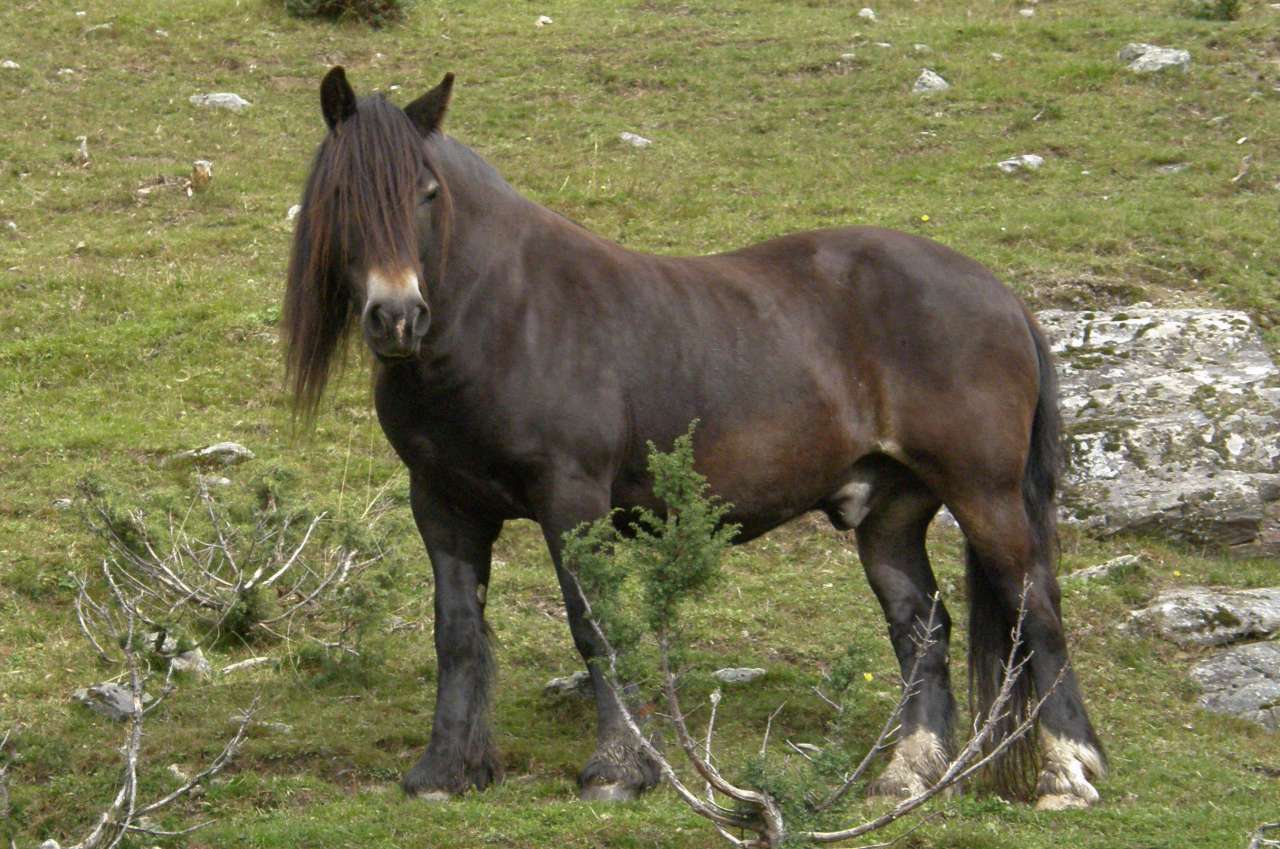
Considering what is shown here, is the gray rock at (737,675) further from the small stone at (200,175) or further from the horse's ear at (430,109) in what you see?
the small stone at (200,175)

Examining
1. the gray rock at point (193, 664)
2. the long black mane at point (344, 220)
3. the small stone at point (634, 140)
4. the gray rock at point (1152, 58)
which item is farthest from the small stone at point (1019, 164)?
the long black mane at point (344, 220)

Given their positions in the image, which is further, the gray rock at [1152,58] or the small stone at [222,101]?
the gray rock at [1152,58]

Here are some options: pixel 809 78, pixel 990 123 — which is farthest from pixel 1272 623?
pixel 809 78

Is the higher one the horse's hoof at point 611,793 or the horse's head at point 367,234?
the horse's head at point 367,234

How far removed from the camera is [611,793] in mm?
5578

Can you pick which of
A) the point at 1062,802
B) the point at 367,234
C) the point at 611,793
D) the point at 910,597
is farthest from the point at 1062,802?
the point at 367,234

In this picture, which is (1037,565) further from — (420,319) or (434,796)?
(420,319)

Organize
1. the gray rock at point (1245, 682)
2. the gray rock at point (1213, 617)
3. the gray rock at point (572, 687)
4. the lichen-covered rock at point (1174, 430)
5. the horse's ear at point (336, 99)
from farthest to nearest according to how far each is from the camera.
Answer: the lichen-covered rock at point (1174, 430)
the gray rock at point (1213, 617)
the gray rock at point (1245, 682)
the gray rock at point (572, 687)
the horse's ear at point (336, 99)

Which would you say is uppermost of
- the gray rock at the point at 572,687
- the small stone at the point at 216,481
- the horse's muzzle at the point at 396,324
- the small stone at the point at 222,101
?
the horse's muzzle at the point at 396,324

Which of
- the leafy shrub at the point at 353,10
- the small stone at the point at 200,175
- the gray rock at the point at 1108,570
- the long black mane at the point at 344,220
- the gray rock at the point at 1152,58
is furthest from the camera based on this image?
the leafy shrub at the point at 353,10

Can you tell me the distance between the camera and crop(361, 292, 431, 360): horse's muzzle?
200 inches

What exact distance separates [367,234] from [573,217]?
302 inches

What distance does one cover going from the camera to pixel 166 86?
51.2 feet

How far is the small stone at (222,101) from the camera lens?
49.8 ft
